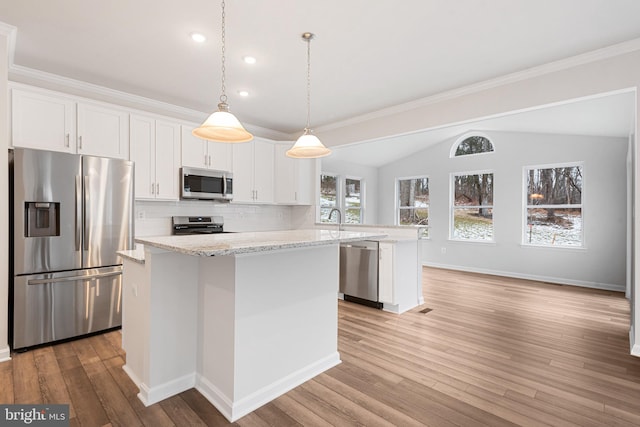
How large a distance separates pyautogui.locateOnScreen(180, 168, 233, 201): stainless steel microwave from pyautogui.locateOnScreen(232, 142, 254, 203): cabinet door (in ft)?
0.57

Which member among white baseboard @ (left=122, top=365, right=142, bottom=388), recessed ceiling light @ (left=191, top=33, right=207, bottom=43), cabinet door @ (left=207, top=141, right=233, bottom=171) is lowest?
white baseboard @ (left=122, top=365, right=142, bottom=388)

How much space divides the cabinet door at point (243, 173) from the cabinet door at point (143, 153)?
114cm

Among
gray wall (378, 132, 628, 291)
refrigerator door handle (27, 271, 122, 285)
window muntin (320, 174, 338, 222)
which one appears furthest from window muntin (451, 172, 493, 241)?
refrigerator door handle (27, 271, 122, 285)

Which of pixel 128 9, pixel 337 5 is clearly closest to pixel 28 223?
pixel 128 9

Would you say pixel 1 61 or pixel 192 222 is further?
pixel 192 222

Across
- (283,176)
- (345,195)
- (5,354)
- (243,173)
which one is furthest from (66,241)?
(345,195)

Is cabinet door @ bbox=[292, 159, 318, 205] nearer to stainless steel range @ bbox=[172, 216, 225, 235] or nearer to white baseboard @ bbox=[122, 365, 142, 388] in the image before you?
stainless steel range @ bbox=[172, 216, 225, 235]

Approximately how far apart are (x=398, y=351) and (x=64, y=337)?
2978 mm

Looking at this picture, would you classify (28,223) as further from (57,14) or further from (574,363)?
(574,363)

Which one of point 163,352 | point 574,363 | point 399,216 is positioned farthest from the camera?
point 399,216

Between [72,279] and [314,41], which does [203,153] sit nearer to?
[72,279]

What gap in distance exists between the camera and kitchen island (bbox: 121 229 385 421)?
1930 millimetres

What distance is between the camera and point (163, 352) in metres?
2.08

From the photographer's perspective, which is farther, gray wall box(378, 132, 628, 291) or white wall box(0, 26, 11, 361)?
gray wall box(378, 132, 628, 291)
